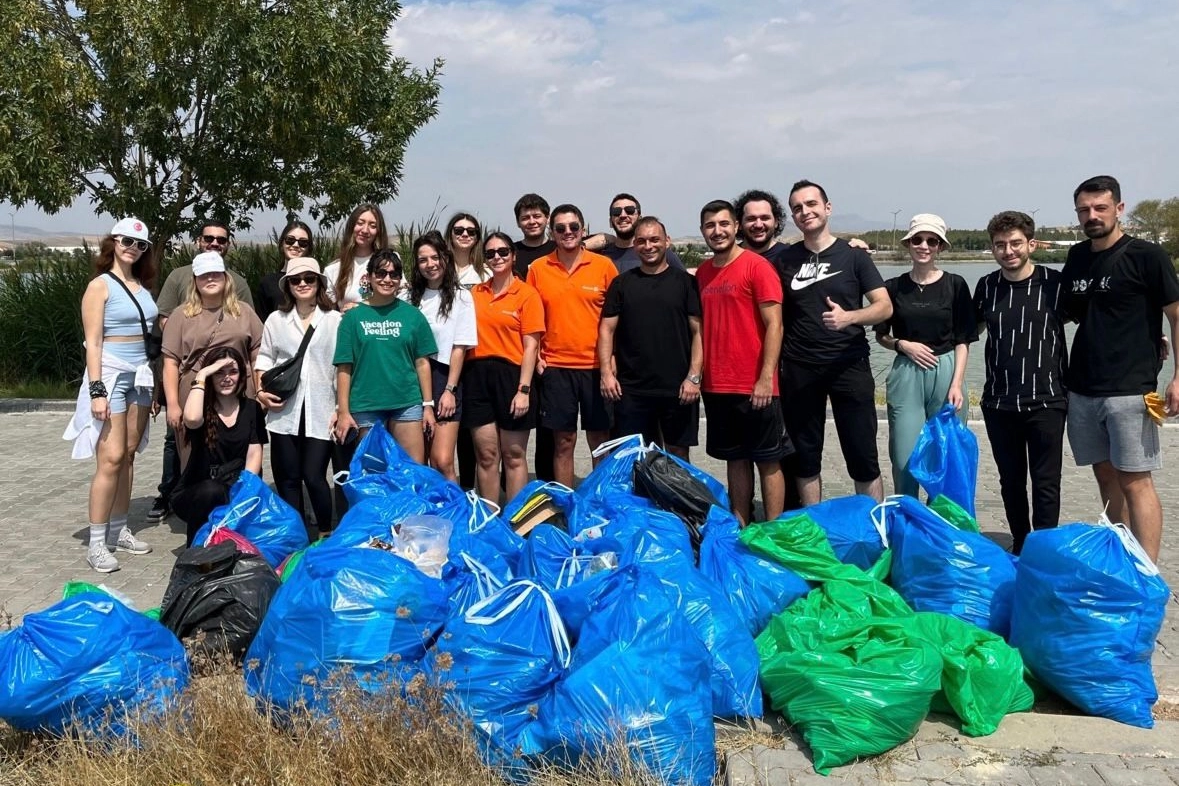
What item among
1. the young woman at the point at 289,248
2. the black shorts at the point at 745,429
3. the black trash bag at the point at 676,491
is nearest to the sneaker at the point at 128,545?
the young woman at the point at 289,248

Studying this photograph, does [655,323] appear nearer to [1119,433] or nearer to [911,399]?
[911,399]

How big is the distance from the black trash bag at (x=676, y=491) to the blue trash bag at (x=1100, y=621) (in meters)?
1.50

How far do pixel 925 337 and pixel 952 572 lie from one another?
5.21ft

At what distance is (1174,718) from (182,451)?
468cm

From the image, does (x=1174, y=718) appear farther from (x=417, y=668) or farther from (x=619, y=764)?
(x=417, y=668)

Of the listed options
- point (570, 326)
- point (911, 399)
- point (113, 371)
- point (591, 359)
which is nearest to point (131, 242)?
point (113, 371)

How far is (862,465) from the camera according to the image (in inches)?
196

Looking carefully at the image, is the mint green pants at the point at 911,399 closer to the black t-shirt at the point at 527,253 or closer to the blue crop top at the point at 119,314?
the black t-shirt at the point at 527,253

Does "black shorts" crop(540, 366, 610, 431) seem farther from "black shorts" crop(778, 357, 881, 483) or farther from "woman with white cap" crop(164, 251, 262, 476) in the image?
"woman with white cap" crop(164, 251, 262, 476)

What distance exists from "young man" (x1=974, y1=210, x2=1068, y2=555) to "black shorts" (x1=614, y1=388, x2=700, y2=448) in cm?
155

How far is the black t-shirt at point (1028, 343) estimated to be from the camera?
4512 mm

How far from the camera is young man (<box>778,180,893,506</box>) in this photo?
476 centimetres

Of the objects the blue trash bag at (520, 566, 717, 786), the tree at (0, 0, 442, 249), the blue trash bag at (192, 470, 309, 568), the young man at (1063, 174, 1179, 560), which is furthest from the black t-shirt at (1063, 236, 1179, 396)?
the tree at (0, 0, 442, 249)

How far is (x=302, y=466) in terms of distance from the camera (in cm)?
519
